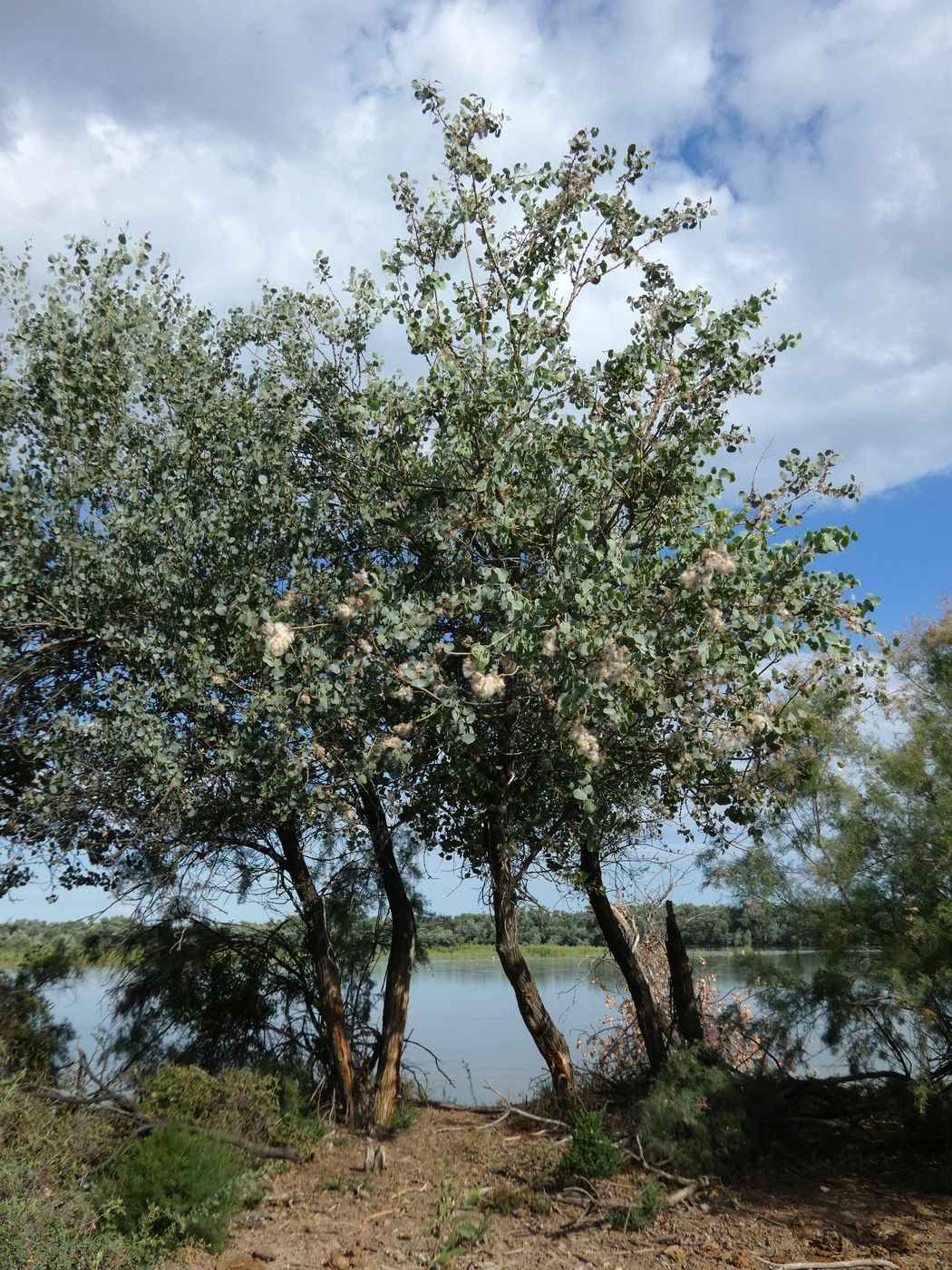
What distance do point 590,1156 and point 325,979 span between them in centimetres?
351

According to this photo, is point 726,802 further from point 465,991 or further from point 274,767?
point 465,991

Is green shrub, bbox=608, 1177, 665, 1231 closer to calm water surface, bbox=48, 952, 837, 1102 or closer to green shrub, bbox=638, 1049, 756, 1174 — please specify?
green shrub, bbox=638, 1049, 756, 1174

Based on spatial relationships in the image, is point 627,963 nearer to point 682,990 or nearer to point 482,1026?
point 682,990

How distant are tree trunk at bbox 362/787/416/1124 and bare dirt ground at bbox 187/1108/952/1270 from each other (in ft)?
4.46

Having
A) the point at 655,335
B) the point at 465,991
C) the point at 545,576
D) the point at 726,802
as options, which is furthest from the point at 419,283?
the point at 465,991

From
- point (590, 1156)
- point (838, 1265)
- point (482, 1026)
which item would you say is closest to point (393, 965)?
point (590, 1156)

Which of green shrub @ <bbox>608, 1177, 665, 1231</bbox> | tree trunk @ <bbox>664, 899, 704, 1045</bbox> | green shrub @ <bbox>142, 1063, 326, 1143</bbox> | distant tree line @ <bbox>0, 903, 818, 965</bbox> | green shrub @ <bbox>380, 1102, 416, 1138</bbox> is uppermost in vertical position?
distant tree line @ <bbox>0, 903, 818, 965</bbox>

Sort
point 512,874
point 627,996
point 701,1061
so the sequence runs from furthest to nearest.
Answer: point 627,996 → point 512,874 → point 701,1061

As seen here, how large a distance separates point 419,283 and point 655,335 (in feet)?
6.93

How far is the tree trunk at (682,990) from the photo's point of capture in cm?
930

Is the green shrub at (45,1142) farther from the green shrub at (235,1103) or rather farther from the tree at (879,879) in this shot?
the tree at (879,879)

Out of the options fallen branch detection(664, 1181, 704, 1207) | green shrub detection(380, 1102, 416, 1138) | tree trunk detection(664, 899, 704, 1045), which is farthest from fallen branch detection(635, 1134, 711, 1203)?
green shrub detection(380, 1102, 416, 1138)

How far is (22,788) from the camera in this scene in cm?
946

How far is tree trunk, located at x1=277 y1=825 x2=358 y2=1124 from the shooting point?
9.76m
